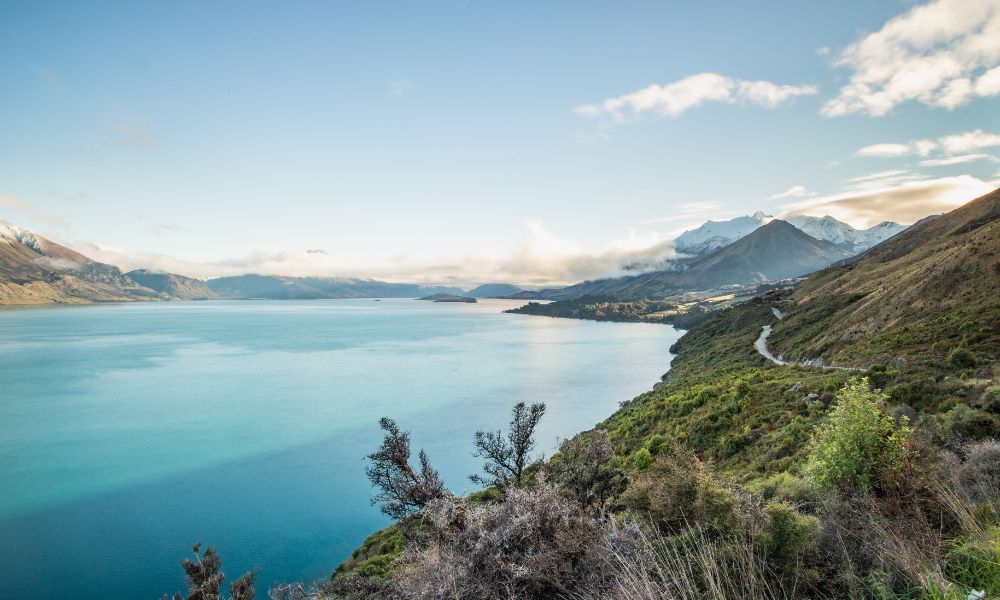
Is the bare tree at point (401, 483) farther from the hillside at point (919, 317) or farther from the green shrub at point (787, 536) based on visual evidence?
the hillside at point (919, 317)

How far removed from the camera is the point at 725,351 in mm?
72062

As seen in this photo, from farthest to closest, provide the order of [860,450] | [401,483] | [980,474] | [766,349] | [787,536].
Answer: [766,349] < [401,483] < [860,450] < [980,474] < [787,536]

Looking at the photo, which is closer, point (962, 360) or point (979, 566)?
point (979, 566)

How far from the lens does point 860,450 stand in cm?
1027

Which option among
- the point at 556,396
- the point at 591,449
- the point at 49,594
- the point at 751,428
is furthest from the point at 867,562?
the point at 556,396

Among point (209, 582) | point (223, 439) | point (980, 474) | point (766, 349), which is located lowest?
point (223, 439)

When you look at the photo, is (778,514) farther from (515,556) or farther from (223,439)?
(223,439)

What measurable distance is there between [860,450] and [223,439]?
204ft

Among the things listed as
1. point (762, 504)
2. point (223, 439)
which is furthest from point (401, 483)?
point (223, 439)

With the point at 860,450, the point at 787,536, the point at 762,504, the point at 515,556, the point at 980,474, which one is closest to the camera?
the point at 515,556

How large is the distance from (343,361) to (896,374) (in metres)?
108

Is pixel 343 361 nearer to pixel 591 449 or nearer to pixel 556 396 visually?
pixel 556 396

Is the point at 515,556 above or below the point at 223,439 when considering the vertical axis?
above

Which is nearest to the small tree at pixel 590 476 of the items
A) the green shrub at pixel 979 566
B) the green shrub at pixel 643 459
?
the green shrub at pixel 979 566
